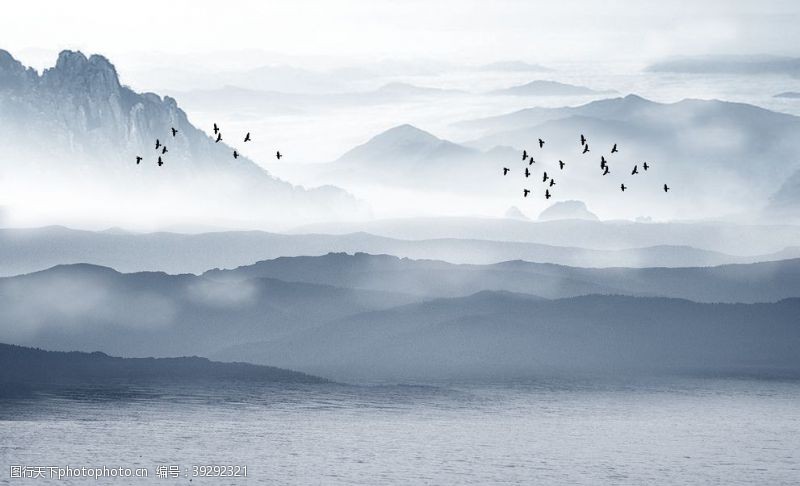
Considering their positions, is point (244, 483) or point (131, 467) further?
point (131, 467)

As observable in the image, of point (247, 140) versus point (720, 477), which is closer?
point (247, 140)

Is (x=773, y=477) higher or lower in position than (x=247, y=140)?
lower

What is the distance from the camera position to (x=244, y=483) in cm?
18175

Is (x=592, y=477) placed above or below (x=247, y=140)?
below

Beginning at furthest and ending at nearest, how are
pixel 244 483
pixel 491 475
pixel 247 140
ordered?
1. pixel 491 475
2. pixel 244 483
3. pixel 247 140

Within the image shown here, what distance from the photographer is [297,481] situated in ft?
616

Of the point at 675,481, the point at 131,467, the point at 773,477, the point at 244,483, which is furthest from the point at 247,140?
the point at 773,477

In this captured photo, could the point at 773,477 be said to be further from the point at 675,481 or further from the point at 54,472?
the point at 54,472

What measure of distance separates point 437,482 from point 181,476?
36.7 metres

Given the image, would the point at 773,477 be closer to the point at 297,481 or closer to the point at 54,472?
the point at 297,481

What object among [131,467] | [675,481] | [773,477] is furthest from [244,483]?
[773,477]

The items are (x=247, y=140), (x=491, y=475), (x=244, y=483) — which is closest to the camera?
(x=247, y=140)

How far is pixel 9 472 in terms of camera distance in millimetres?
191250

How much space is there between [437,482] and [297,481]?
65.4ft
